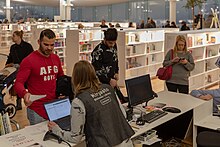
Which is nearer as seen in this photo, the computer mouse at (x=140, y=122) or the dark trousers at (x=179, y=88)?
the computer mouse at (x=140, y=122)

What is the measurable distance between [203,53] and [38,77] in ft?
19.9

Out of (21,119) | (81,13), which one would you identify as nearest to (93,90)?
(21,119)

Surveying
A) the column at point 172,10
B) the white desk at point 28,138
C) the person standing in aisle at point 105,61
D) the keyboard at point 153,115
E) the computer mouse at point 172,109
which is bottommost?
the white desk at point 28,138

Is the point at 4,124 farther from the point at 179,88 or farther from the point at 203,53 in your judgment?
the point at 203,53

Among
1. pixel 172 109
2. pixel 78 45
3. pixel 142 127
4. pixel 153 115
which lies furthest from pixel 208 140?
pixel 78 45

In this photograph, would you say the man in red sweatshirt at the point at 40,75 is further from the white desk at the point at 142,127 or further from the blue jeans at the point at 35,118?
the white desk at the point at 142,127

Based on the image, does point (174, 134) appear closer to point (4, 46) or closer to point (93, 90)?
point (93, 90)

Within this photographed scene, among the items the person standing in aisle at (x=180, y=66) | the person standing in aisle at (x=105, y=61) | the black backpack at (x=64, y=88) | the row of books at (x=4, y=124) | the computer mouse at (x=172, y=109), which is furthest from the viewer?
the person standing in aisle at (x=180, y=66)

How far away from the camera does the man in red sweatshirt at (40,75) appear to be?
305cm

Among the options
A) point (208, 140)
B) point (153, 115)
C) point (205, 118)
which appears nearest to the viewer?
point (208, 140)

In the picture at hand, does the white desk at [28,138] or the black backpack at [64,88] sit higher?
the black backpack at [64,88]

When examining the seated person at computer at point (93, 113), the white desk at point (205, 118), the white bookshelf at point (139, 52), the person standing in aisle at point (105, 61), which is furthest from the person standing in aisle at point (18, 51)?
the seated person at computer at point (93, 113)

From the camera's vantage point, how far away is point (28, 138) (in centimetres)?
267

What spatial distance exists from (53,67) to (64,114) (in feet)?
1.83
